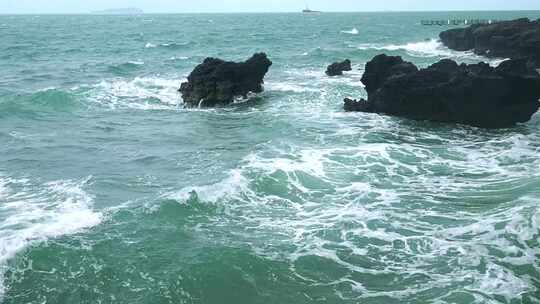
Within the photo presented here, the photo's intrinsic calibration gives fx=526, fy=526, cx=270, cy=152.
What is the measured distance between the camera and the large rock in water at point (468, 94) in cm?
2475

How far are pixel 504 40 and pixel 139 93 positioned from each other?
1369 inches

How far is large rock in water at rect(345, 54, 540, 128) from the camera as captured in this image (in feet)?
81.2

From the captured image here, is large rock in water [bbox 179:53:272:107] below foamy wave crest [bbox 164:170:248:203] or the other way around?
the other way around

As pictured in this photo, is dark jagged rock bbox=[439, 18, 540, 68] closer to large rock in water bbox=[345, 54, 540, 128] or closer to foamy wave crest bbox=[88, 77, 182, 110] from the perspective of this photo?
large rock in water bbox=[345, 54, 540, 128]

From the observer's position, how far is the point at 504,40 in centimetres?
4984

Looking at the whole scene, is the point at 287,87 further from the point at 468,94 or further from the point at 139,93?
the point at 468,94

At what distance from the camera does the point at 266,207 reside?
15680mm

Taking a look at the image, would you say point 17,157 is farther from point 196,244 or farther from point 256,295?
point 256,295

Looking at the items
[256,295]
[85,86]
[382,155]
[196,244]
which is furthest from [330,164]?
[85,86]

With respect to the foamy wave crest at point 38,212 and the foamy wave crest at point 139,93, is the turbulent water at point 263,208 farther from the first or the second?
the foamy wave crest at point 139,93

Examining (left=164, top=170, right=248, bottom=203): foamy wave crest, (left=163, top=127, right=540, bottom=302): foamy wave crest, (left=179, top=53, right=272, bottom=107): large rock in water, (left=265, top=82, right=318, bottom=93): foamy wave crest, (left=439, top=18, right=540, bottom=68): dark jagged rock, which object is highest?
(left=439, top=18, right=540, bottom=68): dark jagged rock

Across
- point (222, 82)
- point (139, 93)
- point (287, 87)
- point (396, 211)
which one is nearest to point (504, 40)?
point (287, 87)

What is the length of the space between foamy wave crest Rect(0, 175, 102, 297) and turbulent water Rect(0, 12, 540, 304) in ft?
0.20

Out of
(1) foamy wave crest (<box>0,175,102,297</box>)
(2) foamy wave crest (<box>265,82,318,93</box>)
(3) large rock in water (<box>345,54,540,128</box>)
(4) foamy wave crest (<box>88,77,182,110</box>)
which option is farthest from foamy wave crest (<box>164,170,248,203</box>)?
(2) foamy wave crest (<box>265,82,318,93</box>)
